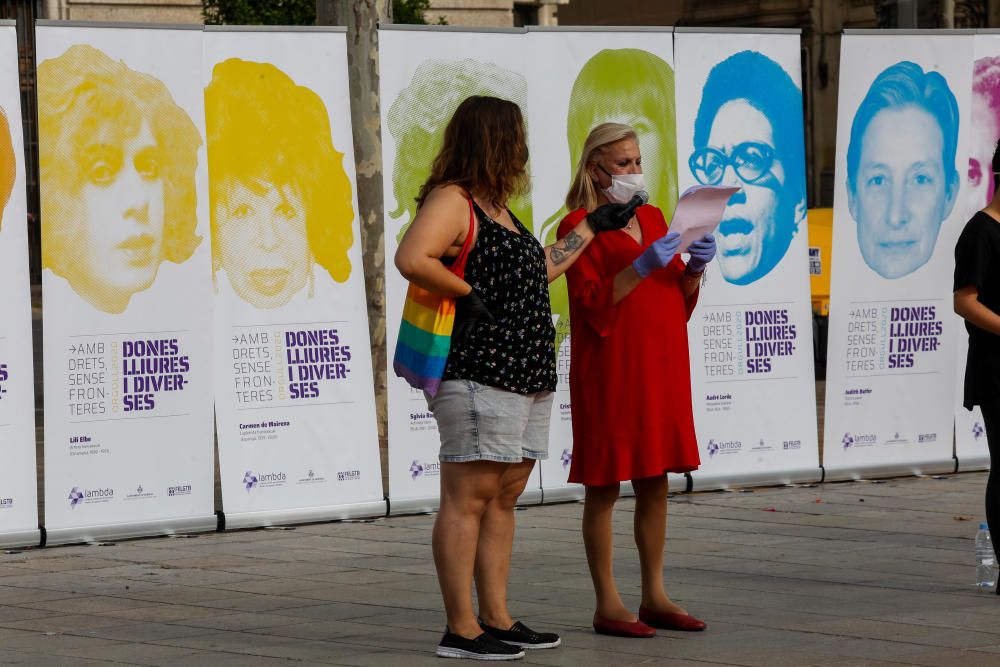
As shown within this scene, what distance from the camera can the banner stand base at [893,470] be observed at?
33.7ft

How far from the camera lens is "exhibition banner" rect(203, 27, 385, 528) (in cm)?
870

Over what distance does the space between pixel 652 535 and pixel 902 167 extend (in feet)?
14.9

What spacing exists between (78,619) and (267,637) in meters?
0.89

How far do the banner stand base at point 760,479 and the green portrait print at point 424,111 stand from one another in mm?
1941

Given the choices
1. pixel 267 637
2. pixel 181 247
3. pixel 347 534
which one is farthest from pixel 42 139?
pixel 267 637

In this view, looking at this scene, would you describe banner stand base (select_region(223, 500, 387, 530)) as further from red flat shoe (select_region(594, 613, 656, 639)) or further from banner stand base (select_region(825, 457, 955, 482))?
red flat shoe (select_region(594, 613, 656, 639))

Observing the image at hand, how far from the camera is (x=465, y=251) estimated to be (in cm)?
584

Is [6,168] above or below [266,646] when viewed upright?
above

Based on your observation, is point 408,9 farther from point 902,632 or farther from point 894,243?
point 902,632

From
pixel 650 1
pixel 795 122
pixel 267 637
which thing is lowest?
Result: pixel 267 637

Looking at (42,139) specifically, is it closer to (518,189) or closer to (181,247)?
(181,247)

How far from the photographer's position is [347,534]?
8781 mm

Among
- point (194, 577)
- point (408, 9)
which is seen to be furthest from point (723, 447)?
point (408, 9)

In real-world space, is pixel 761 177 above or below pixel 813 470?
above
